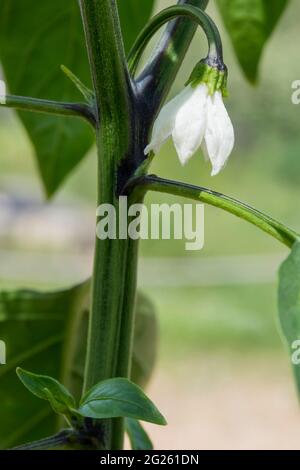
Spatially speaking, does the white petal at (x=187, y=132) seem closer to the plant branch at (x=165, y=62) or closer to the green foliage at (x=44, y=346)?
the plant branch at (x=165, y=62)

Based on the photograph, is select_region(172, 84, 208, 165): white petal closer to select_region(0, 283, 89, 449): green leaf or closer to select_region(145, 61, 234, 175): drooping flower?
select_region(145, 61, 234, 175): drooping flower

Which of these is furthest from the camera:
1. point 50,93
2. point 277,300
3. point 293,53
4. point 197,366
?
point 293,53

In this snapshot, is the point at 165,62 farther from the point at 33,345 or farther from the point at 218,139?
the point at 33,345

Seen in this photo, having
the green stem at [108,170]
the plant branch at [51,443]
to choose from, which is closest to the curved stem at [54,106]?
the green stem at [108,170]

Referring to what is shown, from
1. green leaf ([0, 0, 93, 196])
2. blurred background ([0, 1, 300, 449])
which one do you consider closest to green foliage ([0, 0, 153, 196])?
green leaf ([0, 0, 93, 196])

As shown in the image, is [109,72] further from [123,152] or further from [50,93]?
[50,93]

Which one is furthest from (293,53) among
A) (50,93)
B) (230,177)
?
(50,93)
